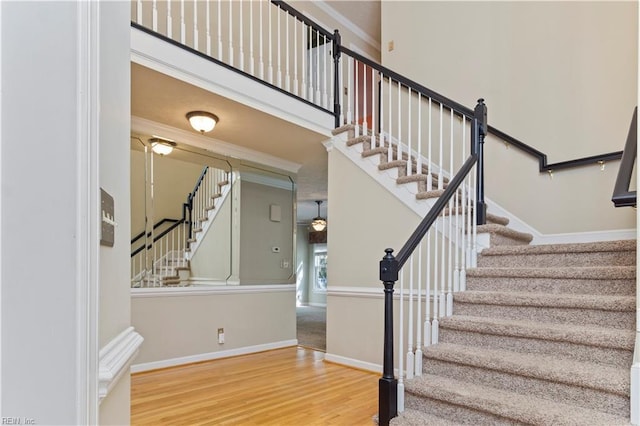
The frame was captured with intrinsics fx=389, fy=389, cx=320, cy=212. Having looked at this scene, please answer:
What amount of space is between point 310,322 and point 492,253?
15.7 ft

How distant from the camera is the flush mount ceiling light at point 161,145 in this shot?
385 centimetres

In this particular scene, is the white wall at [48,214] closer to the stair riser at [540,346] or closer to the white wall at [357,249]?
the stair riser at [540,346]

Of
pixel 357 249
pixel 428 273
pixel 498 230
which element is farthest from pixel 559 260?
pixel 357 249

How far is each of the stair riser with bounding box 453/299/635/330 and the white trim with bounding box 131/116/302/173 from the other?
9.54ft

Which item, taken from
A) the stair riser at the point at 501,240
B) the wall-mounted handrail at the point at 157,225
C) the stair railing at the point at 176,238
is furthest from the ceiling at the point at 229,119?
the stair riser at the point at 501,240

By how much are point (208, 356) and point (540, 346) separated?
3092 mm

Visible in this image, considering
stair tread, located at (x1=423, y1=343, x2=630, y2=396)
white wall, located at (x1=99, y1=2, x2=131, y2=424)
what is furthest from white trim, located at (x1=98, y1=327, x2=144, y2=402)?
stair tread, located at (x1=423, y1=343, x2=630, y2=396)

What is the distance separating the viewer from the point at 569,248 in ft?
8.91

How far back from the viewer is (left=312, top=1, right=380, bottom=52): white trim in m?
5.98

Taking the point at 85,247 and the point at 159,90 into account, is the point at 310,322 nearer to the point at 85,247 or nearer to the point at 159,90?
the point at 159,90

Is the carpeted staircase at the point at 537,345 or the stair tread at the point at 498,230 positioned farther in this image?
the stair tread at the point at 498,230

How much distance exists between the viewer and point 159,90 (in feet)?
10.0

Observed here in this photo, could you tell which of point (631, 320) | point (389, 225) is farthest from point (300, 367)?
point (631, 320)

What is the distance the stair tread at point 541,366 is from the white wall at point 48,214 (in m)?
2.09
